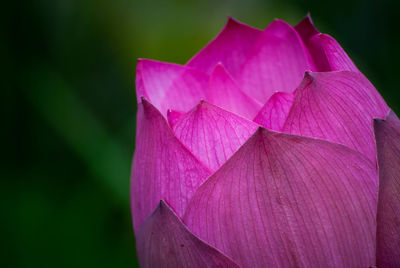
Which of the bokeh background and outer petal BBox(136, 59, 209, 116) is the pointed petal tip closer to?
outer petal BBox(136, 59, 209, 116)

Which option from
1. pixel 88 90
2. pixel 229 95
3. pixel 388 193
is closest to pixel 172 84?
pixel 229 95

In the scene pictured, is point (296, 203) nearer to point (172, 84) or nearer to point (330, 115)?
point (330, 115)

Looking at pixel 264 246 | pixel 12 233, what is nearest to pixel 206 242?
pixel 264 246

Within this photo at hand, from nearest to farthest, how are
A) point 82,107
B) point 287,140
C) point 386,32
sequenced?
point 287,140 → point 386,32 → point 82,107

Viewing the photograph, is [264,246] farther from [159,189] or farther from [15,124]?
[15,124]

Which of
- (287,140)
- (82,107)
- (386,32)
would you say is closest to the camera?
(287,140)
